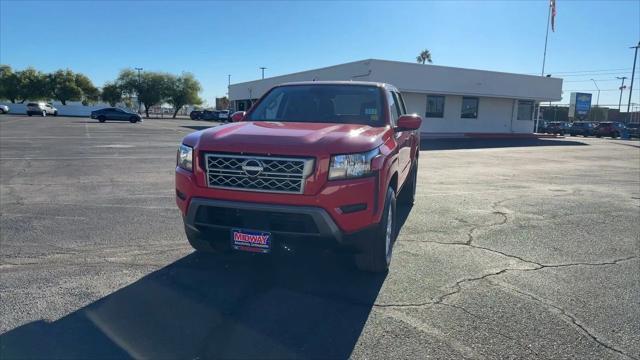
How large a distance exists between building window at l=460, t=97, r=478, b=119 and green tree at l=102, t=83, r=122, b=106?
222 ft

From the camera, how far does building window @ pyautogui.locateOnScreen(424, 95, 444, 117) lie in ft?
105

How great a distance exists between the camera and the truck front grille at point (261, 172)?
11.8 feet

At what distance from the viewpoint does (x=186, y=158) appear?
4.07 metres

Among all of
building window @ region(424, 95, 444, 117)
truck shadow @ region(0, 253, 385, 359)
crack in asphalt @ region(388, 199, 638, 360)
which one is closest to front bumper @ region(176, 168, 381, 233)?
truck shadow @ region(0, 253, 385, 359)

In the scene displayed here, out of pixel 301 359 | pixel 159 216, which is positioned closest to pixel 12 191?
pixel 159 216

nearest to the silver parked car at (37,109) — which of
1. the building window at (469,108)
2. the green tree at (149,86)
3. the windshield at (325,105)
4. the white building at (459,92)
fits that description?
the green tree at (149,86)

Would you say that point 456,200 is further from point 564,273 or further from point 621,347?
point 621,347

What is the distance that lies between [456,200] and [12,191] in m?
8.47

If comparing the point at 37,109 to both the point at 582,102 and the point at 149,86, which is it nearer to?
the point at 149,86

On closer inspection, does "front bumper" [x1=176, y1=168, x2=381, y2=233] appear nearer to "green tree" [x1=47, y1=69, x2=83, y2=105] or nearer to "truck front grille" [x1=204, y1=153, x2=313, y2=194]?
"truck front grille" [x1=204, y1=153, x2=313, y2=194]

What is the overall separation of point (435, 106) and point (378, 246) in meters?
30.0

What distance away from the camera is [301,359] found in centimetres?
292

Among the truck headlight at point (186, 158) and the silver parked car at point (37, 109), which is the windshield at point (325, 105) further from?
the silver parked car at point (37, 109)

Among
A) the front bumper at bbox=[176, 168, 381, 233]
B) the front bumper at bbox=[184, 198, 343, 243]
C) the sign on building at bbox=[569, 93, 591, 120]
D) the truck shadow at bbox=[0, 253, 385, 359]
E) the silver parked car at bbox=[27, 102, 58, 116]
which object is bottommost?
the truck shadow at bbox=[0, 253, 385, 359]
